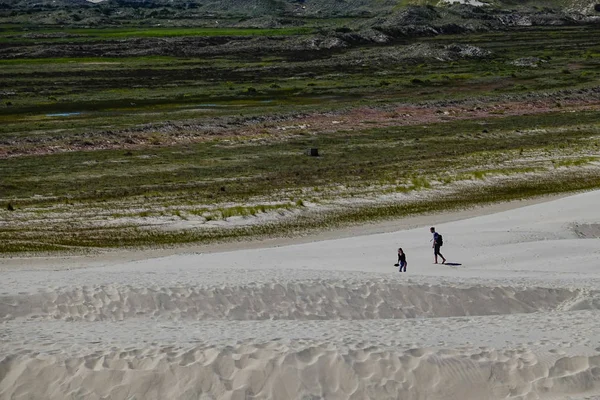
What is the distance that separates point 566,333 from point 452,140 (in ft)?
152

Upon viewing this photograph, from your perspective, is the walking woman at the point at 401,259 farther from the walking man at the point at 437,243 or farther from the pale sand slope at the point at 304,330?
the walking man at the point at 437,243

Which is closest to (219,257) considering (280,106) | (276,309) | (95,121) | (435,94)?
(276,309)

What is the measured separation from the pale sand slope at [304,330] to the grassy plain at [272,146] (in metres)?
9.36

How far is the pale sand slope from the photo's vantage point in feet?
53.7

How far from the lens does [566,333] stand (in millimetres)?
19125

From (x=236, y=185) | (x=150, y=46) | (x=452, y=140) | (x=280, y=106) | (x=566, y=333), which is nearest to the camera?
(x=566, y=333)

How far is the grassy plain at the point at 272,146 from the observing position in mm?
41562

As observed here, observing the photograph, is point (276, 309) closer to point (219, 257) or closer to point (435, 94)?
point (219, 257)

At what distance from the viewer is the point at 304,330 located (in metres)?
19.5

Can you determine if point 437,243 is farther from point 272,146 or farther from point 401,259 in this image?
point 272,146

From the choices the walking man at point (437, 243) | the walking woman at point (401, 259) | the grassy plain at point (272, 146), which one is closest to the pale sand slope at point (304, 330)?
the walking man at point (437, 243)

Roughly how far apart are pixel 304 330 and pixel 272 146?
43708 millimetres

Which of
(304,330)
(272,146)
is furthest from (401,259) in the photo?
(272,146)

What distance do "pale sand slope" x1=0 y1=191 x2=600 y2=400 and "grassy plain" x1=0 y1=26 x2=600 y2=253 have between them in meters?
9.36
